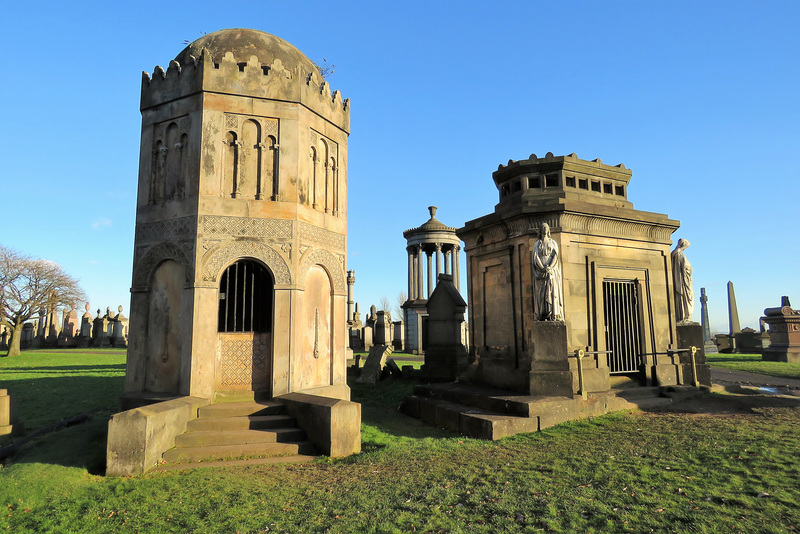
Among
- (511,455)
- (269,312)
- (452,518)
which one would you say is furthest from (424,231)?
(452,518)

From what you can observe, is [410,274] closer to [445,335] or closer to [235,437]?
[445,335]

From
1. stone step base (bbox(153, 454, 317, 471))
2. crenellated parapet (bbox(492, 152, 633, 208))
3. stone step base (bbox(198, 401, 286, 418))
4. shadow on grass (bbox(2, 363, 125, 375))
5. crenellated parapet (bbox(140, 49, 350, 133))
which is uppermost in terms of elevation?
crenellated parapet (bbox(140, 49, 350, 133))

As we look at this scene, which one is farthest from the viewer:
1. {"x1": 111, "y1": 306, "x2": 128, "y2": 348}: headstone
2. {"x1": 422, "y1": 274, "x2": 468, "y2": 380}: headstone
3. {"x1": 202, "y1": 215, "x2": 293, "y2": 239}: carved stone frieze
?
{"x1": 111, "y1": 306, "x2": 128, "y2": 348}: headstone

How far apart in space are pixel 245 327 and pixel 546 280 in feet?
23.3

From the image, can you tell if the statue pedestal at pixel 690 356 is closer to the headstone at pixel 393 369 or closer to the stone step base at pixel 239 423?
the headstone at pixel 393 369

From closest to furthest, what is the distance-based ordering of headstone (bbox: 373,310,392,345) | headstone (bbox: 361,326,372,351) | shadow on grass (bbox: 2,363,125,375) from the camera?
shadow on grass (bbox: 2,363,125,375) < headstone (bbox: 361,326,372,351) < headstone (bbox: 373,310,392,345)

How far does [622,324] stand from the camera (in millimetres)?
13156

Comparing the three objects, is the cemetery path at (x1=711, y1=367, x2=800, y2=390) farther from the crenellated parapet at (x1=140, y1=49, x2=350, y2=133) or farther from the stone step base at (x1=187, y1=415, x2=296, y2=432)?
the crenellated parapet at (x1=140, y1=49, x2=350, y2=133)

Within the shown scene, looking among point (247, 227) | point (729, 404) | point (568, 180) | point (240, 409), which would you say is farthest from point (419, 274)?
point (240, 409)

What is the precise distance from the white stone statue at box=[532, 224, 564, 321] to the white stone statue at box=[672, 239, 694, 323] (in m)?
4.70

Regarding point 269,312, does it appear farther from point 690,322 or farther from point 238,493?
point 690,322

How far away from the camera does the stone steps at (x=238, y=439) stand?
7.85 meters

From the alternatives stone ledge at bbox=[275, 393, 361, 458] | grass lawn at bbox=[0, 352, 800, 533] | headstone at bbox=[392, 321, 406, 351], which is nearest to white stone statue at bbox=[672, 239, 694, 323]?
grass lawn at bbox=[0, 352, 800, 533]

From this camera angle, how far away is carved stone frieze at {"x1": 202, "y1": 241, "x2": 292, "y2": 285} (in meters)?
9.96
